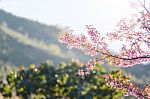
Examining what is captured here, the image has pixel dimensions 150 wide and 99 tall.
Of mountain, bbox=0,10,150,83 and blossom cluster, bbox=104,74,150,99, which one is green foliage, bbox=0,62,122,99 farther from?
mountain, bbox=0,10,150,83

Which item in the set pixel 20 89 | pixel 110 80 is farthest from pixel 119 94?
Answer: pixel 110 80

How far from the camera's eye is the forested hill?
109375 mm

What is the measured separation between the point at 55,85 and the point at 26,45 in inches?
4030

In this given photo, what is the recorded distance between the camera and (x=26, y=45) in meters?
128

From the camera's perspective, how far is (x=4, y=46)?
110 meters

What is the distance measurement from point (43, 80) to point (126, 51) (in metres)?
13.7

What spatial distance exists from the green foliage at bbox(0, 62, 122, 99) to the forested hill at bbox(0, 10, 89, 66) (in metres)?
57.2

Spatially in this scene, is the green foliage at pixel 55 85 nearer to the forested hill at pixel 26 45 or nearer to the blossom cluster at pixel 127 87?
the blossom cluster at pixel 127 87

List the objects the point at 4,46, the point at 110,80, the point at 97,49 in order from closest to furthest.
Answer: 1. the point at 97,49
2. the point at 110,80
3. the point at 4,46

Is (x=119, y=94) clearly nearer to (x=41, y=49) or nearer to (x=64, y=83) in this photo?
(x=64, y=83)

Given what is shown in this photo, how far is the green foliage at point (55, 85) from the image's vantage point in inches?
1009

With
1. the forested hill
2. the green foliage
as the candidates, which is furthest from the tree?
the forested hill

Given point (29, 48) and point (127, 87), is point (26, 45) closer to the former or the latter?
point (29, 48)

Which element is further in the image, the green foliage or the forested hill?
the forested hill
